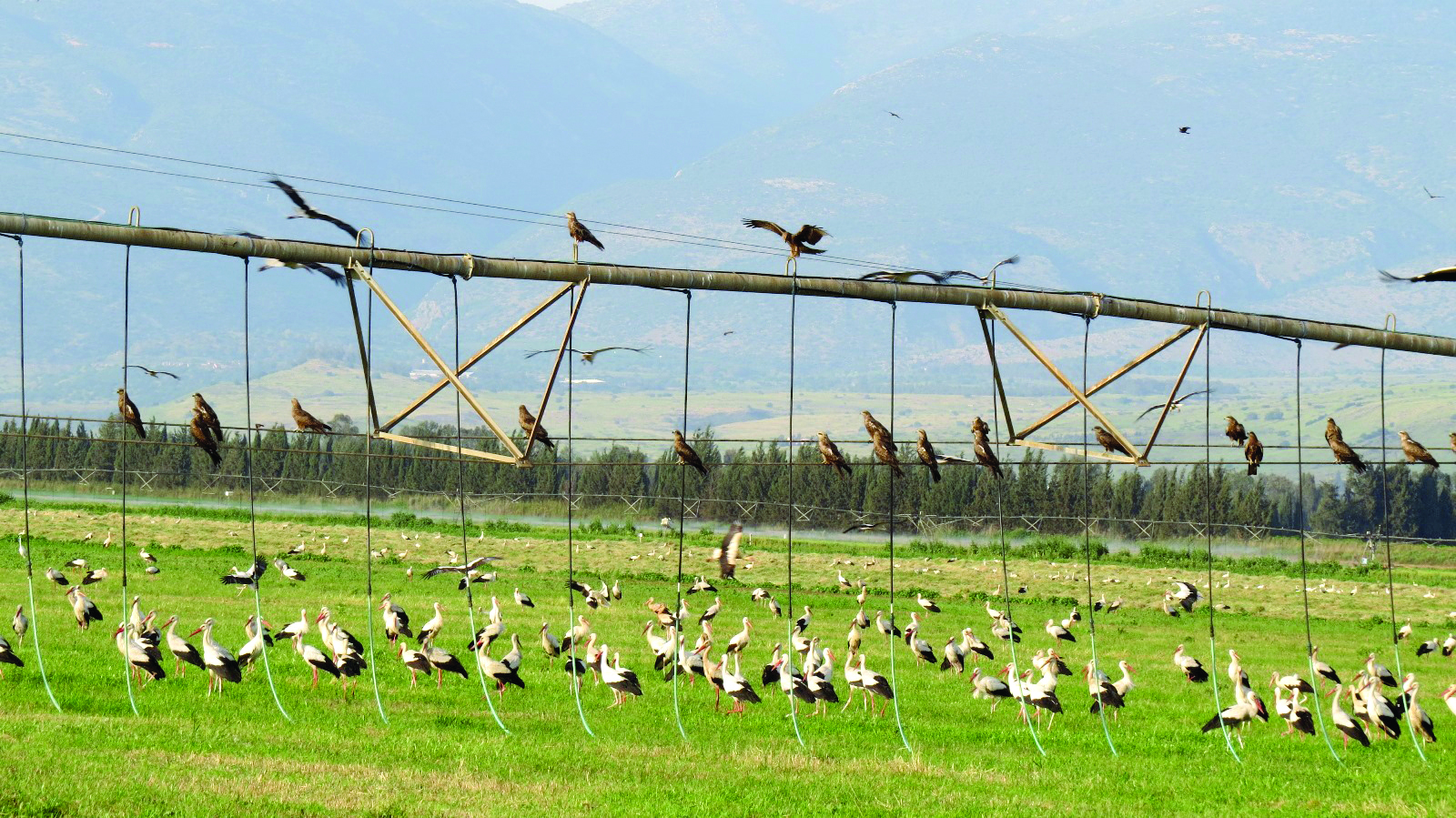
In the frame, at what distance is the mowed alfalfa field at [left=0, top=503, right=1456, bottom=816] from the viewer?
15516 millimetres

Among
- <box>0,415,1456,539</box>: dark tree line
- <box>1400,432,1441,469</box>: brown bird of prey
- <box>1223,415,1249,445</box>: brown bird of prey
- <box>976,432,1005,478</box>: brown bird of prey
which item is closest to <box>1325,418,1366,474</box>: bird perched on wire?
<box>1400,432,1441,469</box>: brown bird of prey

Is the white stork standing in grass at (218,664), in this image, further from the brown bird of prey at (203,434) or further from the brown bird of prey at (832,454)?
the brown bird of prey at (832,454)

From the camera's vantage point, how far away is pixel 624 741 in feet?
63.3

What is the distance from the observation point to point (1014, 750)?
2030 cm

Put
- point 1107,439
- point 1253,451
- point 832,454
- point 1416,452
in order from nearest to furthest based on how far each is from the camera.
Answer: point 832,454
point 1107,439
point 1253,451
point 1416,452

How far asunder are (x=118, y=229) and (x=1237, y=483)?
99.8m

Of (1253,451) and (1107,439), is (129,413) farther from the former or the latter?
(1253,451)

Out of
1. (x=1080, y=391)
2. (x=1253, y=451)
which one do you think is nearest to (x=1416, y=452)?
(x=1253, y=451)

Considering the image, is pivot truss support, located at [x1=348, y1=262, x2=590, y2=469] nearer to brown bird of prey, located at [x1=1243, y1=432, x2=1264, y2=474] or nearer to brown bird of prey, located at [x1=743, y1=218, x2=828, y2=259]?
brown bird of prey, located at [x1=743, y1=218, x2=828, y2=259]

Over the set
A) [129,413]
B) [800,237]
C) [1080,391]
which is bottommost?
[129,413]

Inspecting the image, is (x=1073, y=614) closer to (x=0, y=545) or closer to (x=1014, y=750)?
(x=1014, y=750)

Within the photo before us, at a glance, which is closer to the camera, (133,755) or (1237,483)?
(133,755)

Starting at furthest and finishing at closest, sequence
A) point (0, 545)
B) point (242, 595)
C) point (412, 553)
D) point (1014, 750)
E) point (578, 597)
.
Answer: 1. point (412, 553)
2. point (0, 545)
3. point (578, 597)
4. point (242, 595)
5. point (1014, 750)

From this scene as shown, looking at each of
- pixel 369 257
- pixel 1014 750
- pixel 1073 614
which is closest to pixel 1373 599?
pixel 1073 614
